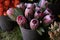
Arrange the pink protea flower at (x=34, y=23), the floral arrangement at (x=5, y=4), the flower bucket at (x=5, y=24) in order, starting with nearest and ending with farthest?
1. the pink protea flower at (x=34, y=23)
2. the flower bucket at (x=5, y=24)
3. the floral arrangement at (x=5, y=4)

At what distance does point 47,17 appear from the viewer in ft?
2.16

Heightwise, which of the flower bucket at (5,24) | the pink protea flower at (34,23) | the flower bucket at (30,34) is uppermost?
the pink protea flower at (34,23)

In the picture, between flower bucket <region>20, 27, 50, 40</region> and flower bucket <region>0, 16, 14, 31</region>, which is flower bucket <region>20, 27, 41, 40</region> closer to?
flower bucket <region>20, 27, 50, 40</region>

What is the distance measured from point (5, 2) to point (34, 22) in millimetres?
395

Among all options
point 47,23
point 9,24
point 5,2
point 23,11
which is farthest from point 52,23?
point 5,2

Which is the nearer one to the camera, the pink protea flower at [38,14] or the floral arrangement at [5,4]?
the pink protea flower at [38,14]

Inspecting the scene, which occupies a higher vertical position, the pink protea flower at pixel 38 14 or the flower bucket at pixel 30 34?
the pink protea flower at pixel 38 14

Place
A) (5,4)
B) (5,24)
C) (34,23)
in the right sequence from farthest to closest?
(5,4), (5,24), (34,23)

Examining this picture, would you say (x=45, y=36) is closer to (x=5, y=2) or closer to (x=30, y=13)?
(x=30, y=13)

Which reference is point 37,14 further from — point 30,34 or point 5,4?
point 5,4

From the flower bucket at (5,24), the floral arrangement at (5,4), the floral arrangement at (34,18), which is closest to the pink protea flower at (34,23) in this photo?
the floral arrangement at (34,18)

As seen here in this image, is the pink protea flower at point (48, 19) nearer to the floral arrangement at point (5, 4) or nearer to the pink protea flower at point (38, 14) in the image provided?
the pink protea flower at point (38, 14)

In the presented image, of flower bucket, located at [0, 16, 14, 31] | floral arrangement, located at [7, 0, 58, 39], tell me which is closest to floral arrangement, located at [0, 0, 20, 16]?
flower bucket, located at [0, 16, 14, 31]

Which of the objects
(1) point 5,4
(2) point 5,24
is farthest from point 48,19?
(1) point 5,4
